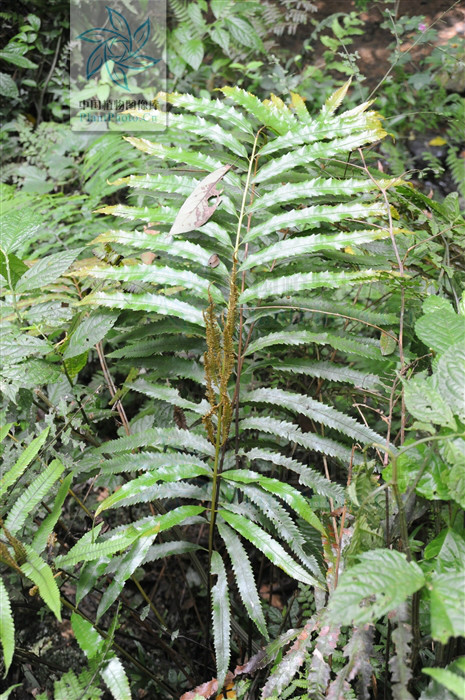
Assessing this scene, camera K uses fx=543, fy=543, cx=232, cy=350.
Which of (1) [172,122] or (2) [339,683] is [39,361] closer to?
(1) [172,122]

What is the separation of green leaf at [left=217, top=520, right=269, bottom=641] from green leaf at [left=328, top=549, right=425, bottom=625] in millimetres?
389

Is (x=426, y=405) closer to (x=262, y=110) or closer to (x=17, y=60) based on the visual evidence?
(x=262, y=110)

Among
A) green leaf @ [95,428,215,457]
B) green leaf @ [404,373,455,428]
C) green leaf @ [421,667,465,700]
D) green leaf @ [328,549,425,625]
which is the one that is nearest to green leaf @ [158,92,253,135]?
green leaf @ [95,428,215,457]

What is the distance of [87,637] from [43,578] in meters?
0.20

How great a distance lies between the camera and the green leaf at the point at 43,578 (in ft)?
3.17

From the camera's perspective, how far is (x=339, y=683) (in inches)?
36.5

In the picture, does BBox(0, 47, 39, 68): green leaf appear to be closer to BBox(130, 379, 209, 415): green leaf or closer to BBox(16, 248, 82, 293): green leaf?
BBox(16, 248, 82, 293): green leaf

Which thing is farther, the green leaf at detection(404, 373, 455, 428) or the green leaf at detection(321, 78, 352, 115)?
the green leaf at detection(321, 78, 352, 115)

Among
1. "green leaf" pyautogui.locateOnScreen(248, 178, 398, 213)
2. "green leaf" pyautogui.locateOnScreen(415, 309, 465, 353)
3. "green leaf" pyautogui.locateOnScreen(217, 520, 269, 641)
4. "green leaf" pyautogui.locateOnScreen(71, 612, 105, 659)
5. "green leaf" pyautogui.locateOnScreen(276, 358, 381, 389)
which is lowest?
"green leaf" pyautogui.locateOnScreen(71, 612, 105, 659)

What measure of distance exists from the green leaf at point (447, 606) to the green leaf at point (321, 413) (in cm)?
44

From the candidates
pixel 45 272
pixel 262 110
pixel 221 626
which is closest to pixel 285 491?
pixel 221 626

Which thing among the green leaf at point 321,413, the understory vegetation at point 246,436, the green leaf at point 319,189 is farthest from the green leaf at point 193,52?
the green leaf at point 321,413

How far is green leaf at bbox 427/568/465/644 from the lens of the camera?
0.73 meters

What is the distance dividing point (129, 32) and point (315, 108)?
1.61m
